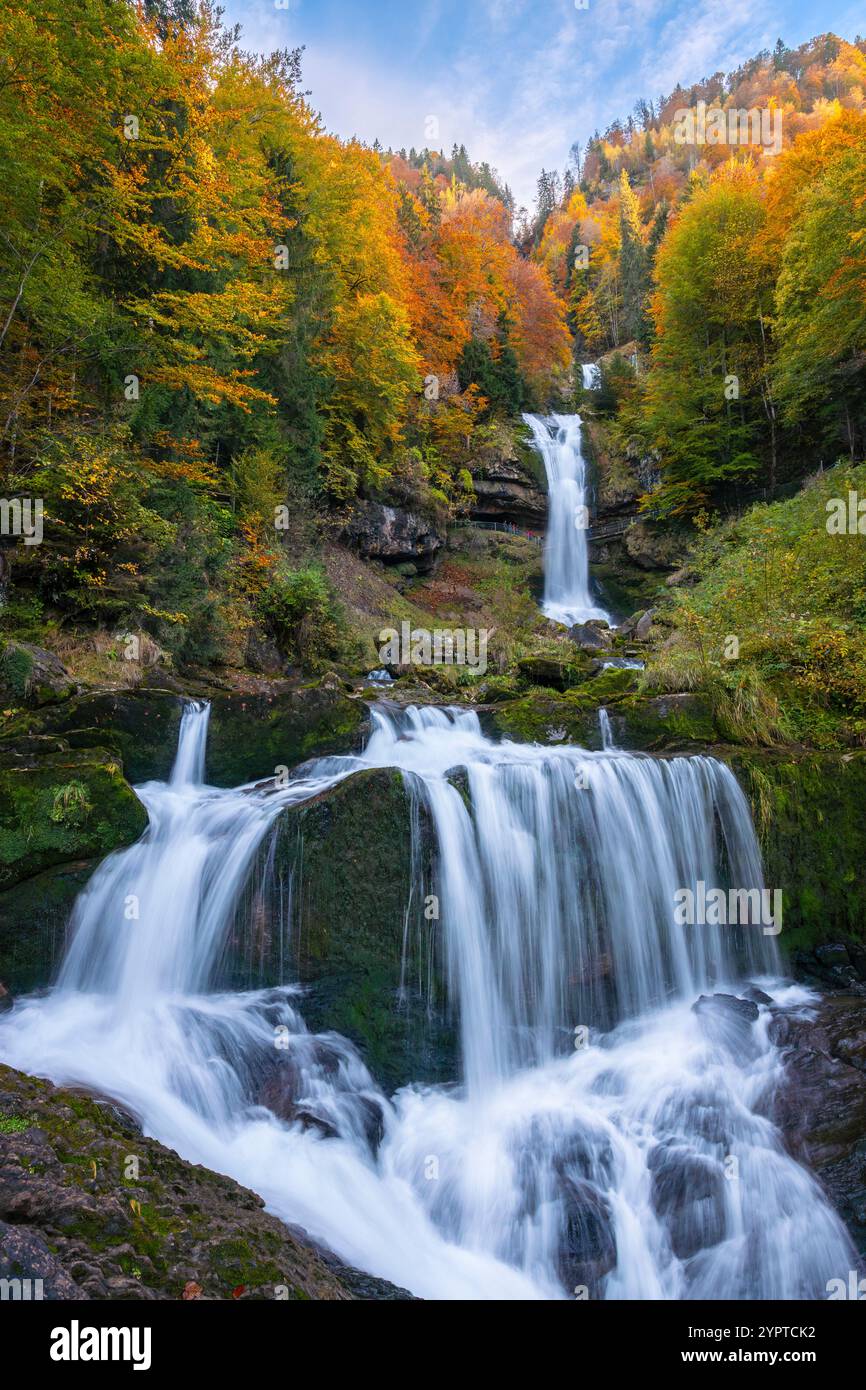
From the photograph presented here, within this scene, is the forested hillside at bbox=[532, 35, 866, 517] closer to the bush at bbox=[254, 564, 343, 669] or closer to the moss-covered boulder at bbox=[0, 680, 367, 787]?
the bush at bbox=[254, 564, 343, 669]

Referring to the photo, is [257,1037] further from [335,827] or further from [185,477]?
[185,477]

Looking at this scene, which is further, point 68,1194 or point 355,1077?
point 355,1077

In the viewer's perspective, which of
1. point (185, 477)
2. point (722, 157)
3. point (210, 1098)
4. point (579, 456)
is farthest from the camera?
point (722, 157)

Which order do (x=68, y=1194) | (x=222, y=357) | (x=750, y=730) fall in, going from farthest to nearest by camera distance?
(x=222, y=357), (x=750, y=730), (x=68, y=1194)

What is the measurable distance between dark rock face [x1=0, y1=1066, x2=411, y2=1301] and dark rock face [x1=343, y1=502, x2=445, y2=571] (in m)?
18.7

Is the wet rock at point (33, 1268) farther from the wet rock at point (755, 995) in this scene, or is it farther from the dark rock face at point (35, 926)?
the wet rock at point (755, 995)

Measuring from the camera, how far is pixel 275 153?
1711cm

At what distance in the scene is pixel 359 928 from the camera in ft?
19.9

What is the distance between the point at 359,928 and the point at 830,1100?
4130mm

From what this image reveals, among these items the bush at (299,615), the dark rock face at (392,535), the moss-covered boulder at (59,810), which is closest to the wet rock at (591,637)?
the dark rock face at (392,535)

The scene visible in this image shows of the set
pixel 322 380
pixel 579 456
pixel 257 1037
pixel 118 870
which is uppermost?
pixel 579 456

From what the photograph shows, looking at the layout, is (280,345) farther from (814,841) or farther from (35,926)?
(814,841)

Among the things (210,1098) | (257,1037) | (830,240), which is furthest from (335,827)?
(830,240)
